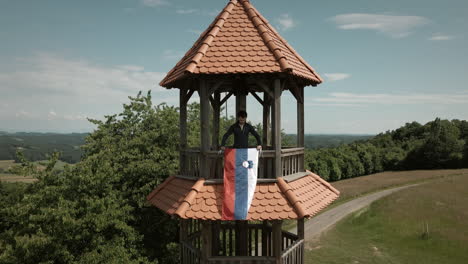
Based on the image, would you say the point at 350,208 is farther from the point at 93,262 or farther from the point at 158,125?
the point at 93,262

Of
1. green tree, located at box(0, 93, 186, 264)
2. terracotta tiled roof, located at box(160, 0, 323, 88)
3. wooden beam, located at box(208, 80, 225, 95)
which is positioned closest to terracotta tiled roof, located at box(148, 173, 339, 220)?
wooden beam, located at box(208, 80, 225, 95)

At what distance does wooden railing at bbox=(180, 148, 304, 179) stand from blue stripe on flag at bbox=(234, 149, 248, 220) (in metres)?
0.46

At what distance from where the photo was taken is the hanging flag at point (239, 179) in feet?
23.0

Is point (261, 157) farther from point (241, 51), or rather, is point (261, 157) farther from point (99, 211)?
point (99, 211)

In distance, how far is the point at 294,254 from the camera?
27.9 feet

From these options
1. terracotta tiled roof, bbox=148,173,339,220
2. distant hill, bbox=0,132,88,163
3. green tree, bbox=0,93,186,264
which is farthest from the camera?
distant hill, bbox=0,132,88,163

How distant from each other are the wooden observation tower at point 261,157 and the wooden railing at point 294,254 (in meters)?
0.03

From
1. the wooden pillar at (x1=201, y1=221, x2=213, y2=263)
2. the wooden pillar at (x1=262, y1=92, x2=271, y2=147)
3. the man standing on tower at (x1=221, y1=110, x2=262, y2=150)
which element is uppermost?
the wooden pillar at (x1=262, y1=92, x2=271, y2=147)

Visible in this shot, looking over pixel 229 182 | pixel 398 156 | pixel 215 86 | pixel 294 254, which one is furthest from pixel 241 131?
pixel 398 156

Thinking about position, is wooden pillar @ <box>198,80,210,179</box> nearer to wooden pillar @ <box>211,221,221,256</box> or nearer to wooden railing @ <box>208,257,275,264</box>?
wooden railing @ <box>208,257,275,264</box>

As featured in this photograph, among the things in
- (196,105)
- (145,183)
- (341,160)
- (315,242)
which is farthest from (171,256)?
(341,160)

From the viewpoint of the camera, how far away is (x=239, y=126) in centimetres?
804

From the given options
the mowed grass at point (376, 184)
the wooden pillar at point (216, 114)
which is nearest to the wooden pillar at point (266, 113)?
the wooden pillar at point (216, 114)

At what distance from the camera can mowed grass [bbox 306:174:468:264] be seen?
1126 inches
